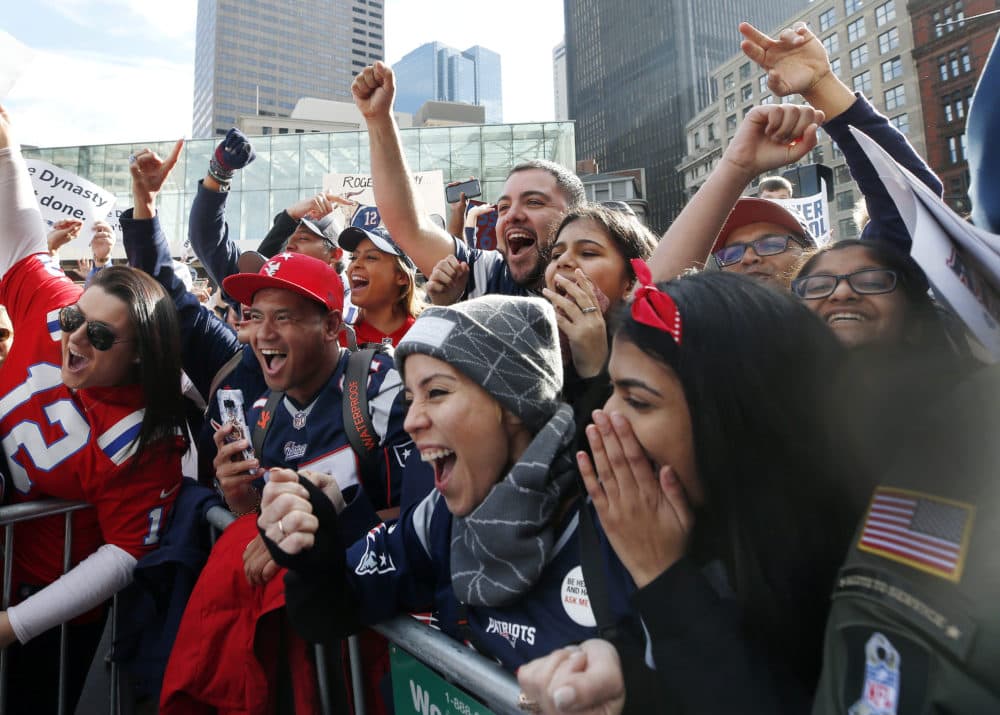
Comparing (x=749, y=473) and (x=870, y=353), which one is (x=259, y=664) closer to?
(x=749, y=473)

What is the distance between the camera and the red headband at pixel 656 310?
1.22m

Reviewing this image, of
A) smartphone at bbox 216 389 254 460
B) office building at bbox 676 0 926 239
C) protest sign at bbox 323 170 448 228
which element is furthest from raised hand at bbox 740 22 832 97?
office building at bbox 676 0 926 239

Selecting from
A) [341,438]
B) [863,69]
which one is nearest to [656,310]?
[341,438]

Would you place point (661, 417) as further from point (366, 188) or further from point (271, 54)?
point (271, 54)

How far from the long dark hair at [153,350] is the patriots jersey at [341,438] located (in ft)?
1.19

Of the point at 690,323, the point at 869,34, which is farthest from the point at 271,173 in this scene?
the point at 869,34

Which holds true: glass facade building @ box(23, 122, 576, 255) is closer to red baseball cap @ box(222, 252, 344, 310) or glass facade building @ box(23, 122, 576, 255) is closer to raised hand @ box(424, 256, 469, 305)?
red baseball cap @ box(222, 252, 344, 310)

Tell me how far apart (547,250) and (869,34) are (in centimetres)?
6966

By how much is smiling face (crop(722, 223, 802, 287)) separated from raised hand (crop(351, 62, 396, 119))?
154 centimetres

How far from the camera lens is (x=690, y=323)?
1235 millimetres

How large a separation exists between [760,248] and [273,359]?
2.05 m

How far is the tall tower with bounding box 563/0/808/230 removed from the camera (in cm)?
10031

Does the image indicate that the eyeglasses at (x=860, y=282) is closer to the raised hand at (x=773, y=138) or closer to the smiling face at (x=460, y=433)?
→ the raised hand at (x=773, y=138)

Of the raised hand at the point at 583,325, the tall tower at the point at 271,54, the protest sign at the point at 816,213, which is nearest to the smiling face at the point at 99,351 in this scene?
the raised hand at the point at 583,325
